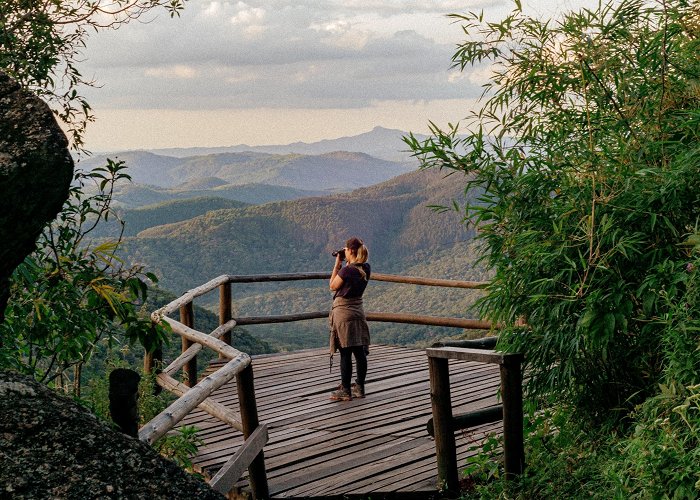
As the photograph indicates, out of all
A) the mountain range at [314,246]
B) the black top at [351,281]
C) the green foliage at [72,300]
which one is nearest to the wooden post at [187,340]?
the black top at [351,281]

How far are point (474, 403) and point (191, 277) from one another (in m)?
62.1

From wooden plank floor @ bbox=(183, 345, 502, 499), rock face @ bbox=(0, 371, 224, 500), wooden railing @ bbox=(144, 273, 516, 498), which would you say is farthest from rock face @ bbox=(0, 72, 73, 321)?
wooden plank floor @ bbox=(183, 345, 502, 499)

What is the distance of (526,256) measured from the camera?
13.6 ft

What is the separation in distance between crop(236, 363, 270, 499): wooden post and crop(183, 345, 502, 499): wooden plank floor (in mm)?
105

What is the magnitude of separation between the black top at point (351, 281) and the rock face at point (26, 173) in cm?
464

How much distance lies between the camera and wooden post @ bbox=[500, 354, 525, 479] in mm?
4395

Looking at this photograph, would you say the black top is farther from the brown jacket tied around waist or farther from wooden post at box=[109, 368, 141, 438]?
wooden post at box=[109, 368, 141, 438]

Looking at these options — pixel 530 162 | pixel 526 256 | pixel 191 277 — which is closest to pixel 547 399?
pixel 526 256

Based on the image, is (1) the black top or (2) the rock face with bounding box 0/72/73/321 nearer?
(2) the rock face with bounding box 0/72/73/321

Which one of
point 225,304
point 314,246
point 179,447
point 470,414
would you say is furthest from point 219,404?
point 314,246

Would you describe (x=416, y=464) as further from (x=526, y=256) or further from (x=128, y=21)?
(x=128, y=21)

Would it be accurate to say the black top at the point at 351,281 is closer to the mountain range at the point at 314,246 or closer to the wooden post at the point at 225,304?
the wooden post at the point at 225,304

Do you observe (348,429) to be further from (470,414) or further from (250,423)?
(470,414)

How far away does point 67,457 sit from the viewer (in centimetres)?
200
